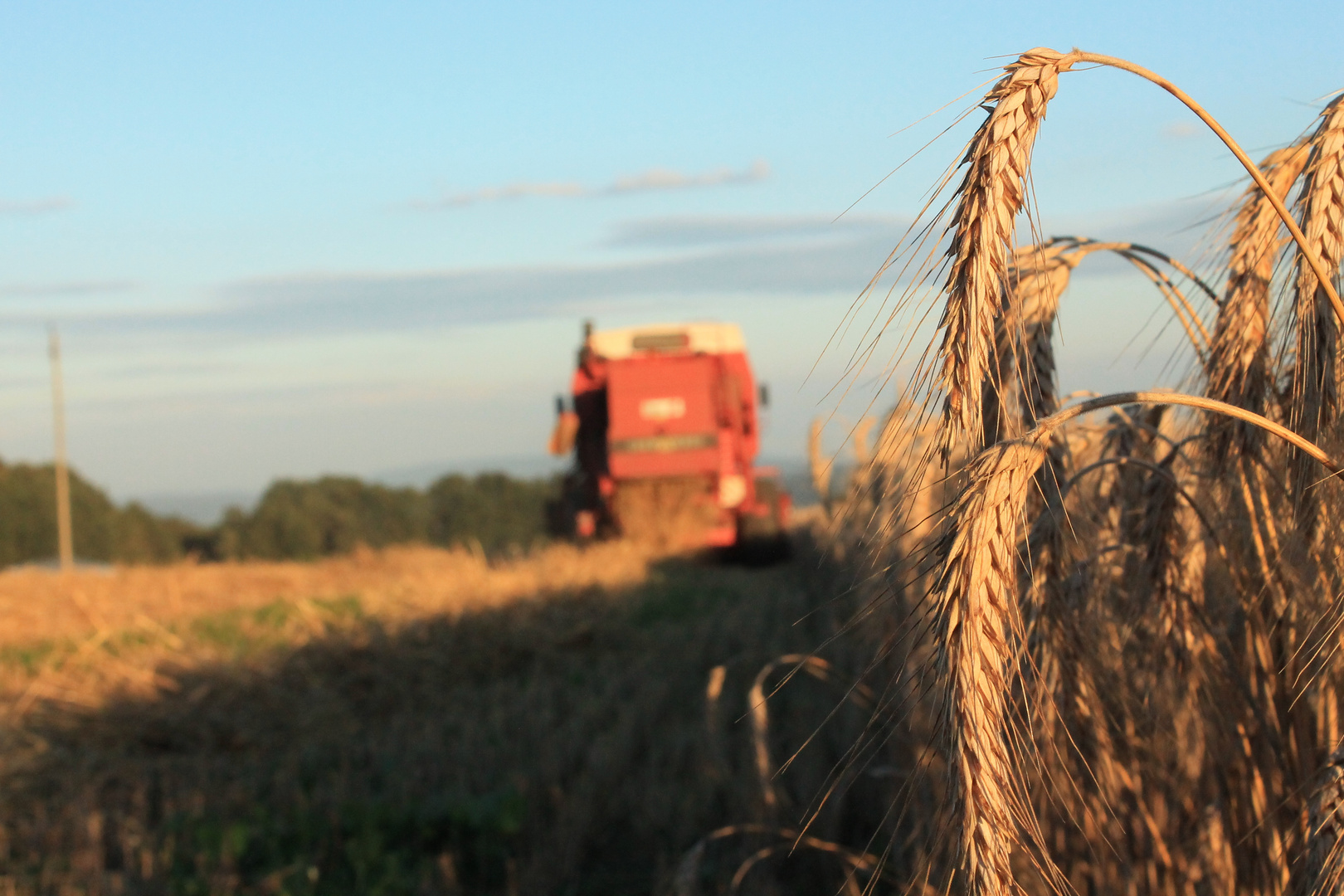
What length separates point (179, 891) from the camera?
354 cm

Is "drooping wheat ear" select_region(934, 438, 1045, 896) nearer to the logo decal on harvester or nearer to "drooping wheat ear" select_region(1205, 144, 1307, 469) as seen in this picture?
"drooping wheat ear" select_region(1205, 144, 1307, 469)

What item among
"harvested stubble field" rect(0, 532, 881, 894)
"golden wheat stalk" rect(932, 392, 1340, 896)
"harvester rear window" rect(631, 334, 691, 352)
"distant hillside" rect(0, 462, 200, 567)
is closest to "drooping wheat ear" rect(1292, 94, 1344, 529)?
"golden wheat stalk" rect(932, 392, 1340, 896)

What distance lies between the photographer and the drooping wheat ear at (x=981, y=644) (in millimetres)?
1048

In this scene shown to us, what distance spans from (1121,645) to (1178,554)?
0.71 ft

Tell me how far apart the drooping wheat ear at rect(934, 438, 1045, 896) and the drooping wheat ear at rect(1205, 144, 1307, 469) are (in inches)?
27.0

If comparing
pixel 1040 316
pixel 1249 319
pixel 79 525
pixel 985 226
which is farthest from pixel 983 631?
pixel 79 525

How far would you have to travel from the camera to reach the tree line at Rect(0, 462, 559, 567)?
26.9m

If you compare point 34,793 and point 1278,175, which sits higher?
point 1278,175

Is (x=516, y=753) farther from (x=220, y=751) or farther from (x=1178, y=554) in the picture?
(x=1178, y=554)

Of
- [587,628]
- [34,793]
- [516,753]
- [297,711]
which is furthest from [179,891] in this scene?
[587,628]

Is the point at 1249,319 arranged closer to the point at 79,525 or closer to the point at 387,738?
the point at 387,738

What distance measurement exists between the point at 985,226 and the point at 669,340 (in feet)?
42.9

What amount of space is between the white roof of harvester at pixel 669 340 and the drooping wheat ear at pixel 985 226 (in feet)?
42.3

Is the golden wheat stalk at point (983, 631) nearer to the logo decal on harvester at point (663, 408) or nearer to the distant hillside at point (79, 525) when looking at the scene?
the logo decal on harvester at point (663, 408)
